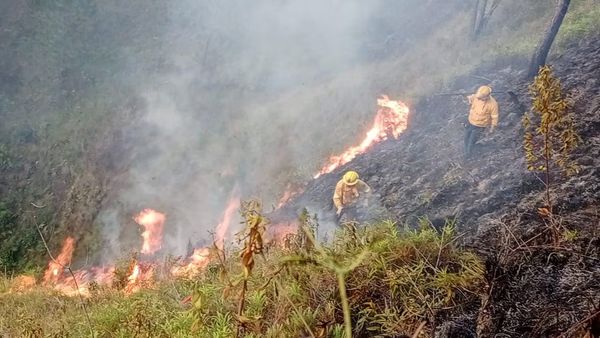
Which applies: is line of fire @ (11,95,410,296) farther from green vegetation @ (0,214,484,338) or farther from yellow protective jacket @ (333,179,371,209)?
green vegetation @ (0,214,484,338)

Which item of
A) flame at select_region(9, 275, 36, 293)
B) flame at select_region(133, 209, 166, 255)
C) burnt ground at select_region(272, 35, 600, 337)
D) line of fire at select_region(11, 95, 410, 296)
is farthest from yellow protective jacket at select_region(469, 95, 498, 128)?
flame at select_region(9, 275, 36, 293)

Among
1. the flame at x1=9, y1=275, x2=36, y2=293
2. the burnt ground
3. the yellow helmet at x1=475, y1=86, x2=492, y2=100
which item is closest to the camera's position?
the burnt ground

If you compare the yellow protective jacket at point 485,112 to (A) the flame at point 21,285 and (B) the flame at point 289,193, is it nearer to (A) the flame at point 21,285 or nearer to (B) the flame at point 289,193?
(B) the flame at point 289,193

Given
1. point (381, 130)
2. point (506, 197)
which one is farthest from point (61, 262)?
point (506, 197)

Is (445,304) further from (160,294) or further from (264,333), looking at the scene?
(160,294)

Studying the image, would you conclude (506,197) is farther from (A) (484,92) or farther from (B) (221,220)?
(B) (221,220)

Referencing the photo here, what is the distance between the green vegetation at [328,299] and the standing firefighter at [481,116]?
14.7 ft

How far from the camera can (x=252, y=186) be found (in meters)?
13.1

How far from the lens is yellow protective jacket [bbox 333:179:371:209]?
7296 millimetres

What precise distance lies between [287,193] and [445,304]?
886cm

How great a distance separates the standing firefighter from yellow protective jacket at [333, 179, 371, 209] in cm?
237

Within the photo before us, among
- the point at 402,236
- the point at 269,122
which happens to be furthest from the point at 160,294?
the point at 269,122

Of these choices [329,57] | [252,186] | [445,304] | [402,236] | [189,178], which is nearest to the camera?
[445,304]

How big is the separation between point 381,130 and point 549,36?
15.4ft
